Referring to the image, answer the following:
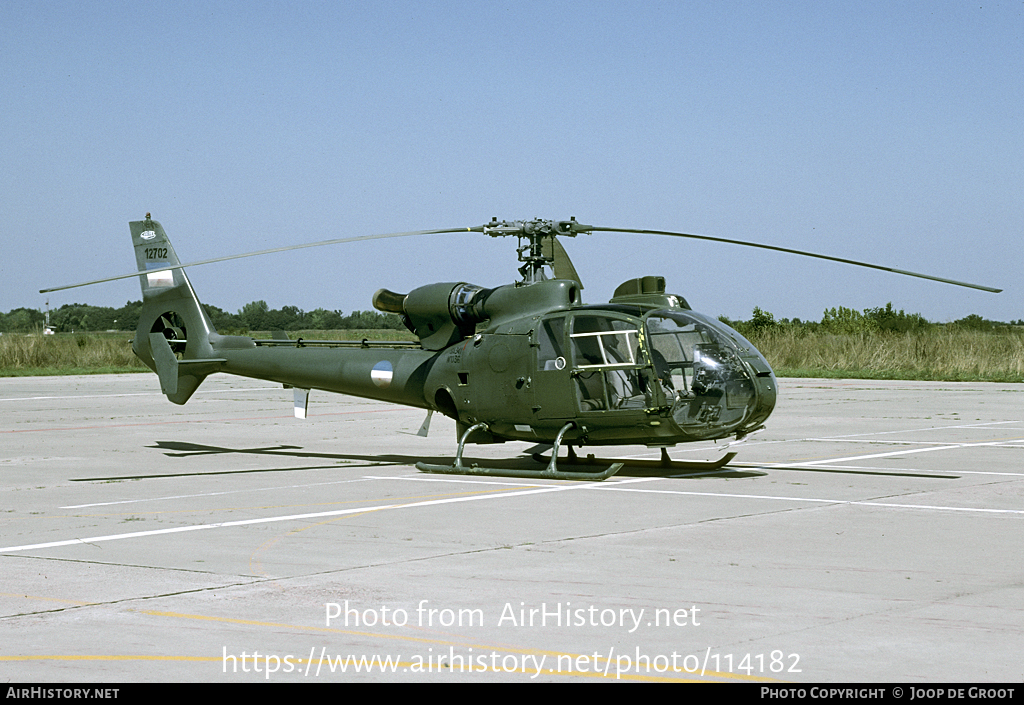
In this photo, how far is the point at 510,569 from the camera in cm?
830

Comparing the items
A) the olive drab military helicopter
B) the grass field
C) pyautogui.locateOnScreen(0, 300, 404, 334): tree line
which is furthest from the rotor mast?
pyautogui.locateOnScreen(0, 300, 404, 334): tree line

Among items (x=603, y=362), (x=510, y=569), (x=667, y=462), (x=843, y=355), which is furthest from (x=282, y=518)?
(x=843, y=355)

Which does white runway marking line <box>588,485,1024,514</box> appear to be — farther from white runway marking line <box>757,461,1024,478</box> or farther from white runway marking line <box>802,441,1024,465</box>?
white runway marking line <box>802,441,1024,465</box>

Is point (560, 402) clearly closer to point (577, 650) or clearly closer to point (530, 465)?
point (530, 465)

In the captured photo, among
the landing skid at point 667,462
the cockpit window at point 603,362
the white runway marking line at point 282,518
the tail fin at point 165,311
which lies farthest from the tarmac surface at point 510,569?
the tail fin at point 165,311

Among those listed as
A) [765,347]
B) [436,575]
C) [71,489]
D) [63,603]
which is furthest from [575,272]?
[765,347]

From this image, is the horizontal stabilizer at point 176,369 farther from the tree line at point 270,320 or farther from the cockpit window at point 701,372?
the tree line at point 270,320

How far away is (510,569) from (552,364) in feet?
19.5

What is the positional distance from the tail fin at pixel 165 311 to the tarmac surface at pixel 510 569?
1737 mm

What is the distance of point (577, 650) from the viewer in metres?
5.96

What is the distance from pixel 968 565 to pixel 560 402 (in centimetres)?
633

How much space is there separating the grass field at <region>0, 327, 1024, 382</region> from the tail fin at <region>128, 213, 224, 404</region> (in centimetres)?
2122

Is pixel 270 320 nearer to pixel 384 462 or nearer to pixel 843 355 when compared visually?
pixel 843 355

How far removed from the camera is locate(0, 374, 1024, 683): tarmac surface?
19.1 feet
